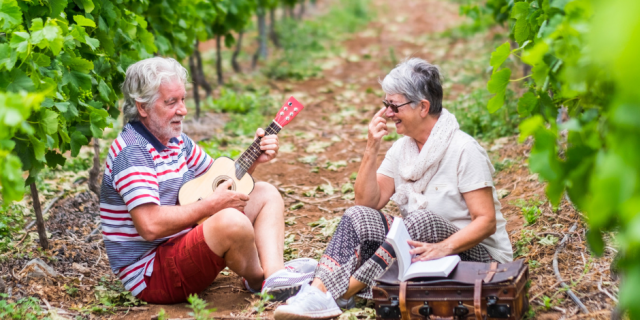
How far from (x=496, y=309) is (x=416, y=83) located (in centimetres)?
125

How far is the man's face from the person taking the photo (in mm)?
3281

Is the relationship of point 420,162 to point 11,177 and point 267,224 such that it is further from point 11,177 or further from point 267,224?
→ point 11,177

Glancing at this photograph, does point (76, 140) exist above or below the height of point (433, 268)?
above

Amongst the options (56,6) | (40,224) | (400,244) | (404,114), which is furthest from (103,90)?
(400,244)

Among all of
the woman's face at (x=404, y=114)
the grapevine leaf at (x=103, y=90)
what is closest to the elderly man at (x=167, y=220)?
the grapevine leaf at (x=103, y=90)

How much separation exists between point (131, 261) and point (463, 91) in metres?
6.24

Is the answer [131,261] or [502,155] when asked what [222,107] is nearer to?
[502,155]

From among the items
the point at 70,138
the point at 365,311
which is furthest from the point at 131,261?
the point at 365,311

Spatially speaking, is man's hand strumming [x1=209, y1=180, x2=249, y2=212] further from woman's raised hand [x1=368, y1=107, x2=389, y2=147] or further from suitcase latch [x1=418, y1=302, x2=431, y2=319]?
suitcase latch [x1=418, y1=302, x2=431, y2=319]

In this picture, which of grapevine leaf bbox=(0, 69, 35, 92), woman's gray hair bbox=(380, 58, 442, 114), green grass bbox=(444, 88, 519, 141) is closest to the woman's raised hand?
woman's gray hair bbox=(380, 58, 442, 114)

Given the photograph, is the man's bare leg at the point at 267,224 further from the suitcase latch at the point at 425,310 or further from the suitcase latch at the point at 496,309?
the suitcase latch at the point at 496,309

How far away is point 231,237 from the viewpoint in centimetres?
306

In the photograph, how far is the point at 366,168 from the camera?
3.33 metres

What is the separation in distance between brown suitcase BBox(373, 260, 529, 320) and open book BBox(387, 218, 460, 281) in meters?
0.04
